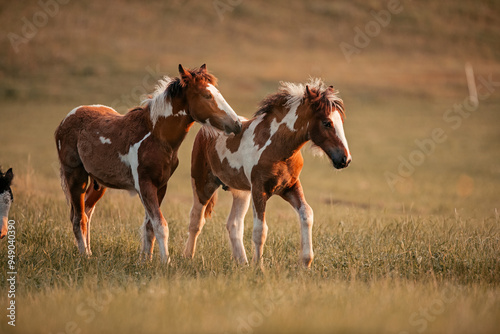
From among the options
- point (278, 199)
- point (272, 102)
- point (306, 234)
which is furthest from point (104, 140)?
point (278, 199)

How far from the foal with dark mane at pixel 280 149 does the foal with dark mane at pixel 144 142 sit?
52cm

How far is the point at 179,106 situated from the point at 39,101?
Result: 33.1 metres

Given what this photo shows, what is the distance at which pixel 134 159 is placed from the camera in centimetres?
710

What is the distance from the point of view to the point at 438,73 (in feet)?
172

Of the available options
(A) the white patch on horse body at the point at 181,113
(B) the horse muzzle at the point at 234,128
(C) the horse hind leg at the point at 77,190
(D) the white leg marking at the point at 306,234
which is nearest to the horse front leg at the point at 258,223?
(D) the white leg marking at the point at 306,234

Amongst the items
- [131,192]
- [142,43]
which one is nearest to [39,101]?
[142,43]

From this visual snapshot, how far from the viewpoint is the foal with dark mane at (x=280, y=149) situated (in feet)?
21.8

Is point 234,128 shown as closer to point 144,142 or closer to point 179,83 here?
point 179,83

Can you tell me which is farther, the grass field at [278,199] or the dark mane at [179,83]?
the dark mane at [179,83]

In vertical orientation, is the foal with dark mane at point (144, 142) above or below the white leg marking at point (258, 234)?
above

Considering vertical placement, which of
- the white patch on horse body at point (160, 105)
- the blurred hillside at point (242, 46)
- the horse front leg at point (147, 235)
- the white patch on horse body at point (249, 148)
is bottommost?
the horse front leg at point (147, 235)

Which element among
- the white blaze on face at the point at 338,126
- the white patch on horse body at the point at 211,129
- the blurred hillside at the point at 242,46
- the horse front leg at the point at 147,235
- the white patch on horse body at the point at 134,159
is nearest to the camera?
the white blaze on face at the point at 338,126

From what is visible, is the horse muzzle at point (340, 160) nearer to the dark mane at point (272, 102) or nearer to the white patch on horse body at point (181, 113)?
the dark mane at point (272, 102)

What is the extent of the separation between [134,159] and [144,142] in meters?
0.26
